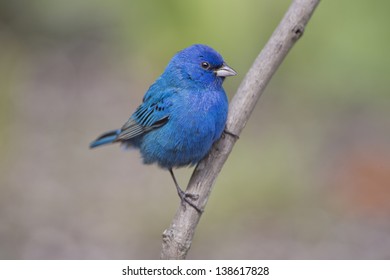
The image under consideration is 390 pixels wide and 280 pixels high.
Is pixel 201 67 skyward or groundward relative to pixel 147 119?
skyward

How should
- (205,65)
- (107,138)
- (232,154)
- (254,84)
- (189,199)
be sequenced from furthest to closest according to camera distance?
(232,154), (107,138), (205,65), (254,84), (189,199)

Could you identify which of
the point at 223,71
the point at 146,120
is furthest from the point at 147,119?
the point at 223,71

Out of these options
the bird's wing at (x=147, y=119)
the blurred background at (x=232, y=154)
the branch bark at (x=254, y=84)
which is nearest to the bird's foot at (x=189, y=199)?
the branch bark at (x=254, y=84)

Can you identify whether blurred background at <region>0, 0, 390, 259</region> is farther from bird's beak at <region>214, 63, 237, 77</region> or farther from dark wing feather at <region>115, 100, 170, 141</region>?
bird's beak at <region>214, 63, 237, 77</region>

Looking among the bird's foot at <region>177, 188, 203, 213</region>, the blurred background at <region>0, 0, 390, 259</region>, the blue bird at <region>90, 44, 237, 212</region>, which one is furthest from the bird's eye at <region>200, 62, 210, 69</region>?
the blurred background at <region>0, 0, 390, 259</region>

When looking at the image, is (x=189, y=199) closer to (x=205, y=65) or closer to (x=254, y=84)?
(x=254, y=84)

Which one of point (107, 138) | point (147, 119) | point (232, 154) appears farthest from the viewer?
point (232, 154)

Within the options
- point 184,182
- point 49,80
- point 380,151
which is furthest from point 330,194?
point 49,80
